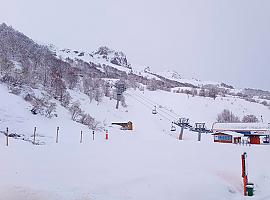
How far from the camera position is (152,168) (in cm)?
1430

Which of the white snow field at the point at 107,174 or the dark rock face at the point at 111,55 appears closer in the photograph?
the white snow field at the point at 107,174

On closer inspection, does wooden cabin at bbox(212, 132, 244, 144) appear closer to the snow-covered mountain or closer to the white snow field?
the snow-covered mountain

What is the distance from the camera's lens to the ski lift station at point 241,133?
4234 cm

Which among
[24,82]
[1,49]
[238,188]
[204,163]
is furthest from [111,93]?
[238,188]

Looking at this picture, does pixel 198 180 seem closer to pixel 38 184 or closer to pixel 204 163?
pixel 204 163

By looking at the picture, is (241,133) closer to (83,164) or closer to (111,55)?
(83,164)

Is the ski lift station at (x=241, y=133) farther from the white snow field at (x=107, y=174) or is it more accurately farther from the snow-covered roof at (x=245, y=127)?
the white snow field at (x=107, y=174)

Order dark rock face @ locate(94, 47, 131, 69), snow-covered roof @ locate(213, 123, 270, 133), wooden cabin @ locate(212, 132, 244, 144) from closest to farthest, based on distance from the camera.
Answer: wooden cabin @ locate(212, 132, 244, 144) < snow-covered roof @ locate(213, 123, 270, 133) < dark rock face @ locate(94, 47, 131, 69)

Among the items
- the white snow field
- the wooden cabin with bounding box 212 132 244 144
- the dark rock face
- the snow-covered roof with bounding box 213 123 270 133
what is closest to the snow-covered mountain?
the white snow field

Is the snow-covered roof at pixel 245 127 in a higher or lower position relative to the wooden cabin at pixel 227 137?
higher

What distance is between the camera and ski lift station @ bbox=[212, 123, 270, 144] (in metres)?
42.3

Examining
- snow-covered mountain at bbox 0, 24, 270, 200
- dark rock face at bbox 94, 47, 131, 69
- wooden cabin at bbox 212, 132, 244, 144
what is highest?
dark rock face at bbox 94, 47, 131, 69

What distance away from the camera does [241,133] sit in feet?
149

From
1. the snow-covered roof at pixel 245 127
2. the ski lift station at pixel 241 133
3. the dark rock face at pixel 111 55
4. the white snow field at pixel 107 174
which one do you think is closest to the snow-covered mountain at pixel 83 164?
the white snow field at pixel 107 174
